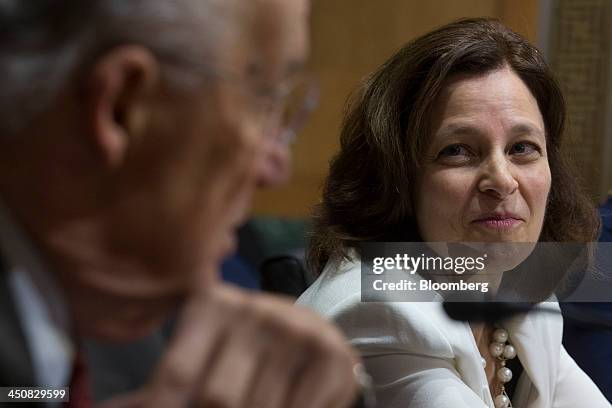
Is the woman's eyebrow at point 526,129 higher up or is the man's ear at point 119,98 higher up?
the man's ear at point 119,98

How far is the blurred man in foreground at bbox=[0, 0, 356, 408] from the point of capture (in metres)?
0.60

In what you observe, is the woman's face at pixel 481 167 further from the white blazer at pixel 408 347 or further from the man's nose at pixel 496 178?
the white blazer at pixel 408 347

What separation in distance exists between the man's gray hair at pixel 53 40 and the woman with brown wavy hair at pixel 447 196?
0.80m

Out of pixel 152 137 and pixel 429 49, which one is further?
pixel 429 49

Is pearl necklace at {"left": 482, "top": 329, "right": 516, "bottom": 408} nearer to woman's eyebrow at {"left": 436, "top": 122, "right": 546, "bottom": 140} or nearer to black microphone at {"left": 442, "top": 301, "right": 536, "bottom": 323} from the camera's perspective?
black microphone at {"left": 442, "top": 301, "right": 536, "bottom": 323}

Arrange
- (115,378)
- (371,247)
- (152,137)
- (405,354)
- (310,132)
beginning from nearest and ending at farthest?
1. (152,137)
2. (115,378)
3. (405,354)
4. (371,247)
5. (310,132)

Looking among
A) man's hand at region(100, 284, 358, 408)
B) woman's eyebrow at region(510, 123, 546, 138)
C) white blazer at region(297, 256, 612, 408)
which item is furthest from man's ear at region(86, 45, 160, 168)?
woman's eyebrow at region(510, 123, 546, 138)

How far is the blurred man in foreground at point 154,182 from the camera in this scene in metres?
0.60

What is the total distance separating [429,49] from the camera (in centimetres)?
142

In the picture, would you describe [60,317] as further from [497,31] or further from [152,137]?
[497,31]

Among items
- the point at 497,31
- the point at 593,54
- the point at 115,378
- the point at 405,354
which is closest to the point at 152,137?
the point at 115,378

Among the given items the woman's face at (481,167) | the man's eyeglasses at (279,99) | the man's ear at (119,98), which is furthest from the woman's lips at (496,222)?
the man's ear at (119,98)

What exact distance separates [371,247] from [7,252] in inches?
33.9

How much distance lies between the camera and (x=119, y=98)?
1.98 feet
